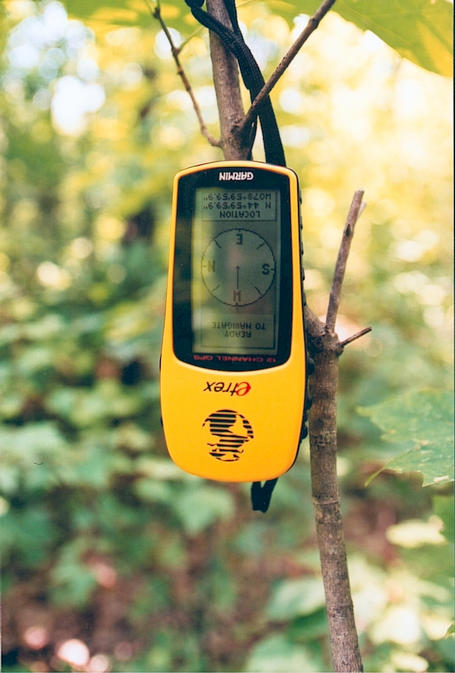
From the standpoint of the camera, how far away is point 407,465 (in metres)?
0.67

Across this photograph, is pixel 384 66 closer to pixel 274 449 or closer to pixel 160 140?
pixel 160 140

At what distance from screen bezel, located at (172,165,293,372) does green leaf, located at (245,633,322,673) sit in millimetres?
1110

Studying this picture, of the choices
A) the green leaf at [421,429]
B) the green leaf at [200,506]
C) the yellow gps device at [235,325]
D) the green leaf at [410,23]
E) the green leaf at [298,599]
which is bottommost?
the green leaf at [200,506]

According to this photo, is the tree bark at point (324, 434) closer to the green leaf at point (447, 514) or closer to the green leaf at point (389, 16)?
the green leaf at point (389, 16)

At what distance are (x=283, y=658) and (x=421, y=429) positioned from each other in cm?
95

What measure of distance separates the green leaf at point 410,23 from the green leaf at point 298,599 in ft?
4.44

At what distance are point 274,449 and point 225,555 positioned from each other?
7.56ft

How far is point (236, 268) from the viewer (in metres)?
0.61

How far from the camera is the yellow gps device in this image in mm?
584

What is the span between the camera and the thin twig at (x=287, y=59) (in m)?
0.54

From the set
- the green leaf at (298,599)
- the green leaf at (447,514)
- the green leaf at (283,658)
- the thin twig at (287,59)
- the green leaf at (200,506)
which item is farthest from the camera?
the green leaf at (200,506)

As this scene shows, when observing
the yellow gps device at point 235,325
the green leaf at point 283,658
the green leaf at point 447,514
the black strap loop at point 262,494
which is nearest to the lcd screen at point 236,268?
the yellow gps device at point 235,325

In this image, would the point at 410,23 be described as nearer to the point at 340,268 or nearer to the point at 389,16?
the point at 389,16

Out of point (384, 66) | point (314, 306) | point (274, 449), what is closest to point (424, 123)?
point (384, 66)
